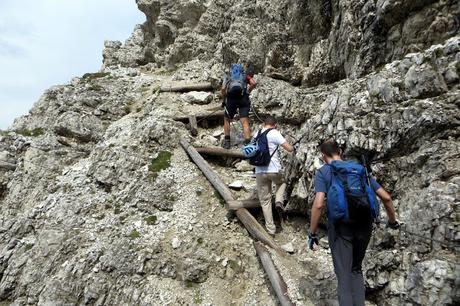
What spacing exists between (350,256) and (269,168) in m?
3.72

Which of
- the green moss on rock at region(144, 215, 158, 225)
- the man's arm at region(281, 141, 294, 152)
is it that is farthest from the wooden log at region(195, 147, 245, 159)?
the man's arm at region(281, 141, 294, 152)

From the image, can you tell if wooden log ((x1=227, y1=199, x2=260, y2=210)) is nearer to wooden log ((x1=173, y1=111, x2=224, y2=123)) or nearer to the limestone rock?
wooden log ((x1=173, y1=111, x2=224, y2=123))

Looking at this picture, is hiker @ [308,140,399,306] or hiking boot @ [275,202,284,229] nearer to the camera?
hiker @ [308,140,399,306]

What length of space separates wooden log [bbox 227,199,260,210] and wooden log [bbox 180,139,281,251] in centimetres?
13

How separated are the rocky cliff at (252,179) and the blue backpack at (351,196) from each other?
1.40m

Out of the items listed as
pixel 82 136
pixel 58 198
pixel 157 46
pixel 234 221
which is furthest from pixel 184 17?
pixel 234 221

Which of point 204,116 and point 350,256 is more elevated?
point 204,116

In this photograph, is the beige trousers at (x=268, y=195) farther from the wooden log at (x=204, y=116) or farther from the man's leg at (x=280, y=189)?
the wooden log at (x=204, y=116)

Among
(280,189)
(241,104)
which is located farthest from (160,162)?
(280,189)

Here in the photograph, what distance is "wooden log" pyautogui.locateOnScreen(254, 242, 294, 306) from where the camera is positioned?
7789mm

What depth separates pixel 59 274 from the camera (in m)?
10.6

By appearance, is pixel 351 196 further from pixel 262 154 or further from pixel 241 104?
pixel 241 104

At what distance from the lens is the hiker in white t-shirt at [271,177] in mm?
9648

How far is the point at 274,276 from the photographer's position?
834 cm
